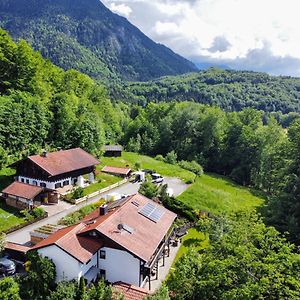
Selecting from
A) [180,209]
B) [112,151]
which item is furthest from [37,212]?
[112,151]

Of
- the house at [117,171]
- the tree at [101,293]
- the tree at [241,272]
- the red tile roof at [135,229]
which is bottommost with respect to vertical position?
the tree at [101,293]

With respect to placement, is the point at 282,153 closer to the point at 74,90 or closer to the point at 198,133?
the point at 198,133

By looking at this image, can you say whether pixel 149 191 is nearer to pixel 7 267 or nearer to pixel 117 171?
pixel 117 171

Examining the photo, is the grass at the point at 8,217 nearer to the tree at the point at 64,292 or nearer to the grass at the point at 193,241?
the tree at the point at 64,292

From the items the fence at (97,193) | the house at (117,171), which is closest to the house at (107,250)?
the fence at (97,193)

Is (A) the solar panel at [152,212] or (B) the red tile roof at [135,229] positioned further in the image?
(A) the solar panel at [152,212]
